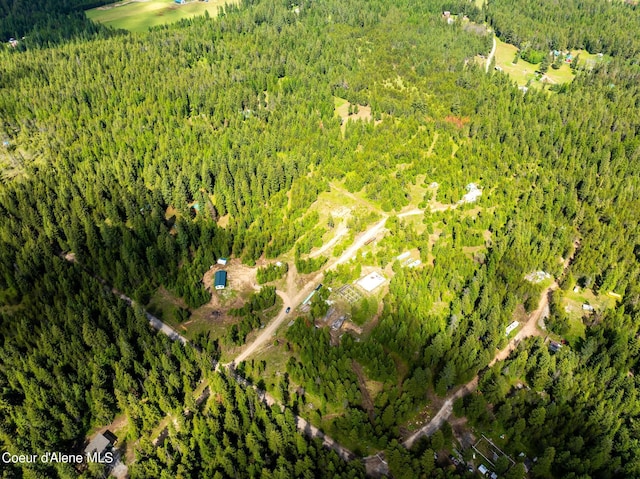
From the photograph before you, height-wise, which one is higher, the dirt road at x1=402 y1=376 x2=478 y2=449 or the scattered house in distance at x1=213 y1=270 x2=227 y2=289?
the scattered house in distance at x1=213 y1=270 x2=227 y2=289

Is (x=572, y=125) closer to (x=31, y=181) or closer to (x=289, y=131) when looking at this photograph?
(x=289, y=131)

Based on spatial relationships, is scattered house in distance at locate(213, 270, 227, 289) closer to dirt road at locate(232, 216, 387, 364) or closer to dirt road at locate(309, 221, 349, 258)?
dirt road at locate(232, 216, 387, 364)

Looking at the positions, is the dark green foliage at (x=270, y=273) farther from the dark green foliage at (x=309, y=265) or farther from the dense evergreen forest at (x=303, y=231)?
the dark green foliage at (x=309, y=265)

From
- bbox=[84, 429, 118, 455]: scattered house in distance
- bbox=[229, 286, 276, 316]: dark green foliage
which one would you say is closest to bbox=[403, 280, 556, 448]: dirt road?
bbox=[229, 286, 276, 316]: dark green foliage

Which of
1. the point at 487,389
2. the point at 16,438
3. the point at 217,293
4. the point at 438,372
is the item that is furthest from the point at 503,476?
the point at 16,438

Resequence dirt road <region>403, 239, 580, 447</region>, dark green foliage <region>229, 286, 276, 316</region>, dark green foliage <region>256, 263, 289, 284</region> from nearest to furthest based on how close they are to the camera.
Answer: dirt road <region>403, 239, 580, 447</region> → dark green foliage <region>229, 286, 276, 316</region> → dark green foliage <region>256, 263, 289, 284</region>

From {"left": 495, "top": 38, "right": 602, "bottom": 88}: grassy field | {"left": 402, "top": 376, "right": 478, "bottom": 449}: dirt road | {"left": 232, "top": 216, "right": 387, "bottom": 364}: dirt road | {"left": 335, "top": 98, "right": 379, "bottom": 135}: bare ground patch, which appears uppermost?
{"left": 495, "top": 38, "right": 602, "bottom": 88}: grassy field
